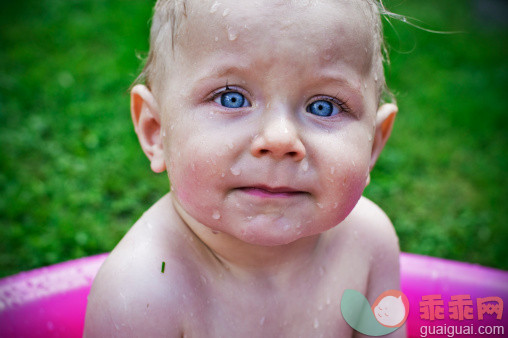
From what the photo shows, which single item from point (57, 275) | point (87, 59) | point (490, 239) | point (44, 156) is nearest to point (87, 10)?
point (87, 59)

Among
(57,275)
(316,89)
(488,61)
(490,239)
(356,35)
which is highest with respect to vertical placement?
(356,35)

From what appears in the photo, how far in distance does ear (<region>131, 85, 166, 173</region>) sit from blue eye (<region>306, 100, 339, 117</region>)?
1.42ft

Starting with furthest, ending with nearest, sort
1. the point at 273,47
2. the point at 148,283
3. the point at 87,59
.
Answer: the point at 87,59, the point at 148,283, the point at 273,47

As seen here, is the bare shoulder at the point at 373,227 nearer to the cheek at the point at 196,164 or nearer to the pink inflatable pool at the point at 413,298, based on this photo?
the pink inflatable pool at the point at 413,298

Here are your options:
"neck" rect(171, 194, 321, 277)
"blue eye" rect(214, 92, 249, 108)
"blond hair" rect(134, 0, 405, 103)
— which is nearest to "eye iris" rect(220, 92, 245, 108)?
"blue eye" rect(214, 92, 249, 108)

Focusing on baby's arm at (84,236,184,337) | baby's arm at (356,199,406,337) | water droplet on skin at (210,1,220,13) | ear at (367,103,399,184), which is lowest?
baby's arm at (356,199,406,337)

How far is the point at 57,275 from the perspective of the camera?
6.73 ft

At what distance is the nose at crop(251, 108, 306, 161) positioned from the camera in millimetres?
1159

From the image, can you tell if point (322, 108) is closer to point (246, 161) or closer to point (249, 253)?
point (246, 161)

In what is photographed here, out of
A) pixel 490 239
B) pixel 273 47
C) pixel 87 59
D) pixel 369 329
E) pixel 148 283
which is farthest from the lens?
pixel 87 59

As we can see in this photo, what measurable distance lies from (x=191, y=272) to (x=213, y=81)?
0.55 metres

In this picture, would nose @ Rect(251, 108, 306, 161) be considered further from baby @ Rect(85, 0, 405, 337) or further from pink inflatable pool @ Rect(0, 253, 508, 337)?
pink inflatable pool @ Rect(0, 253, 508, 337)

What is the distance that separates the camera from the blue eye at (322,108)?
1290 millimetres

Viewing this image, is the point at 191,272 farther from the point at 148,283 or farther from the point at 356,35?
the point at 356,35
